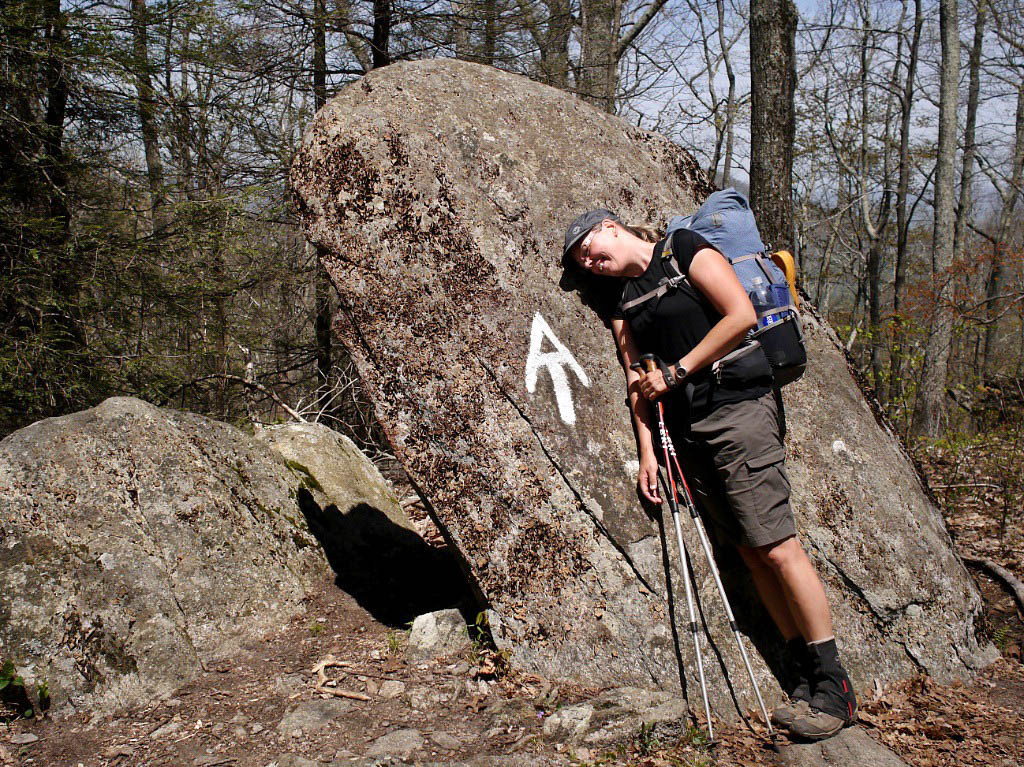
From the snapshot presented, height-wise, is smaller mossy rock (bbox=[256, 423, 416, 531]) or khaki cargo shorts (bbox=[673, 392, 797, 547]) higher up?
khaki cargo shorts (bbox=[673, 392, 797, 547])

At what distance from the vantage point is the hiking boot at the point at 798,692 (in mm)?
3365

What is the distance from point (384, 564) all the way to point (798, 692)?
299cm

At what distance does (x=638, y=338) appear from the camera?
3711 millimetres

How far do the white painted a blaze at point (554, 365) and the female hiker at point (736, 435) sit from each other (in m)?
0.43

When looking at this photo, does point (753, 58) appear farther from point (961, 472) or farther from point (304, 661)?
point (304, 661)

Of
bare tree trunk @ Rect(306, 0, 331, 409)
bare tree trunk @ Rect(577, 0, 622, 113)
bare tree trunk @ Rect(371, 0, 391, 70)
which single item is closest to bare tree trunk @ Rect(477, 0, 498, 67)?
bare tree trunk @ Rect(371, 0, 391, 70)

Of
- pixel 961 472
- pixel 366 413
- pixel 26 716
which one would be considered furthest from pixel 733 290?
pixel 366 413

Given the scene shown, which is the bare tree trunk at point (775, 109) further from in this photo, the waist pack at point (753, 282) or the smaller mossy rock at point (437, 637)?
the smaller mossy rock at point (437, 637)

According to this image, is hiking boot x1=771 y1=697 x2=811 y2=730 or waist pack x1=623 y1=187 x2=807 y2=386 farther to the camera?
waist pack x1=623 y1=187 x2=807 y2=386

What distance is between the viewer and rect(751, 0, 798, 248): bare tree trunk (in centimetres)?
645

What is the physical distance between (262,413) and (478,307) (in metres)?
6.35

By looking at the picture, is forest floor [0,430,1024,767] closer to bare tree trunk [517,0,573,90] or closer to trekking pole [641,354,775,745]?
trekking pole [641,354,775,745]

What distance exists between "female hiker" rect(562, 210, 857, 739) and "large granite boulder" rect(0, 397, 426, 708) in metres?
2.54

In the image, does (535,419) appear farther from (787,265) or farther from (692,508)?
(787,265)
